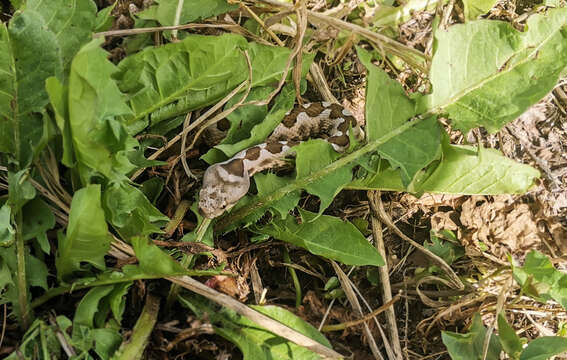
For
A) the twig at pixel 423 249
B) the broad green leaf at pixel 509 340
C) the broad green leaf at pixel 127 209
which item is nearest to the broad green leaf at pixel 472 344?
the broad green leaf at pixel 509 340

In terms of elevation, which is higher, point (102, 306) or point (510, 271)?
point (102, 306)

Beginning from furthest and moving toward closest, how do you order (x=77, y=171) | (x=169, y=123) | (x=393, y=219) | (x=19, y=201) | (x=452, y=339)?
(x=393, y=219)
(x=169, y=123)
(x=452, y=339)
(x=77, y=171)
(x=19, y=201)

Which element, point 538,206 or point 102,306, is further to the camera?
point 538,206

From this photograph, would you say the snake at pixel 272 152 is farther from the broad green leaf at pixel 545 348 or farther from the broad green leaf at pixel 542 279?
the broad green leaf at pixel 545 348

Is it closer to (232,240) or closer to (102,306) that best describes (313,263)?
(232,240)

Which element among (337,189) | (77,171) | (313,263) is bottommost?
(313,263)

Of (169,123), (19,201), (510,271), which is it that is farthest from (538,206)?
(19,201)

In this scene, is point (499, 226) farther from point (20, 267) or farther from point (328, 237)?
point (20, 267)
